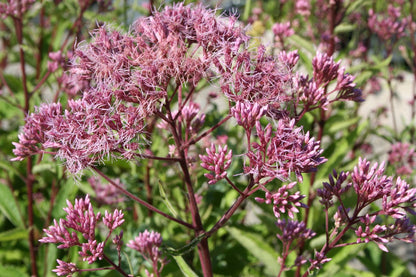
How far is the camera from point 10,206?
188 centimetres

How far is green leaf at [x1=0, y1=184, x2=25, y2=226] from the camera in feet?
6.12

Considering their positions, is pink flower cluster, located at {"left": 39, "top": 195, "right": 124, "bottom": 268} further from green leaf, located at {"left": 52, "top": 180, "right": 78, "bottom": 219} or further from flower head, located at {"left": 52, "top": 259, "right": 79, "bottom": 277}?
green leaf, located at {"left": 52, "top": 180, "right": 78, "bottom": 219}

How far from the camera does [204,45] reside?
1.16 m

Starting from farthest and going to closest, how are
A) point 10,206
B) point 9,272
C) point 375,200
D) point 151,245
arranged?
point 10,206 < point 9,272 < point 151,245 < point 375,200

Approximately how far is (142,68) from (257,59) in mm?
324

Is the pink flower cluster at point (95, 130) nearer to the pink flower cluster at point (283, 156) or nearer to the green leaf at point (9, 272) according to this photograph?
the pink flower cluster at point (283, 156)

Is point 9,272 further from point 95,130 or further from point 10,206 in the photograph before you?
point 95,130

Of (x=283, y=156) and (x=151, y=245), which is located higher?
(x=283, y=156)

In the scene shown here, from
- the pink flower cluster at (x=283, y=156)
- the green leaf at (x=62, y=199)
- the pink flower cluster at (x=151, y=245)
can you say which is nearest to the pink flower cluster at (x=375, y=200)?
the pink flower cluster at (x=283, y=156)

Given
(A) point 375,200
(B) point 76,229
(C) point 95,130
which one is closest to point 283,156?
(A) point 375,200

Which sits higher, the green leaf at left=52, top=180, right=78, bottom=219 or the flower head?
the green leaf at left=52, top=180, right=78, bottom=219

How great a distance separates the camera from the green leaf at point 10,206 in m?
1.87

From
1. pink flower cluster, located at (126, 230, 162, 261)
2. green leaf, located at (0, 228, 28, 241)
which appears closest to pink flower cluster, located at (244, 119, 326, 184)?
A: pink flower cluster, located at (126, 230, 162, 261)

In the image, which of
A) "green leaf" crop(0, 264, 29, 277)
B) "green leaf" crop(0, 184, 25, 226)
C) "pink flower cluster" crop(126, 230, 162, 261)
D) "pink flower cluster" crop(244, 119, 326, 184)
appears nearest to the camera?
"pink flower cluster" crop(244, 119, 326, 184)
